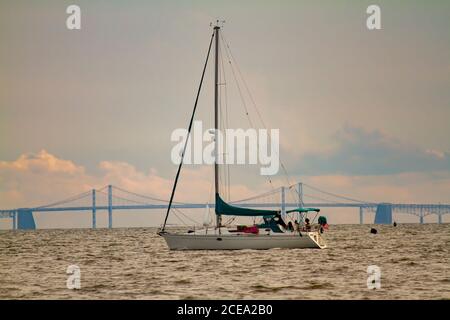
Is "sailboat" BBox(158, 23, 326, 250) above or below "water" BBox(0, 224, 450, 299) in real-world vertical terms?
above

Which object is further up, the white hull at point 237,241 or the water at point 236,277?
the white hull at point 237,241

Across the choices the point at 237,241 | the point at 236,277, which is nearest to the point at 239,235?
the point at 237,241

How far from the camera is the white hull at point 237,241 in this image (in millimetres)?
53594

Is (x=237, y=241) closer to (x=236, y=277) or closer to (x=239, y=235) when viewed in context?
(x=239, y=235)

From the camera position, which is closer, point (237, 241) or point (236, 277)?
point (236, 277)

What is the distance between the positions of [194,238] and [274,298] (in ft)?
76.6

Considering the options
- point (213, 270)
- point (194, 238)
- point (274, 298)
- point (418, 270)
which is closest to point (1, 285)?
point (213, 270)

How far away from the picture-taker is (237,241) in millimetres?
53594

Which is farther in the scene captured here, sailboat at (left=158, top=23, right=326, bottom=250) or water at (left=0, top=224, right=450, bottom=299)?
sailboat at (left=158, top=23, right=326, bottom=250)

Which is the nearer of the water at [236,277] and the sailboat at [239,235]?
the water at [236,277]

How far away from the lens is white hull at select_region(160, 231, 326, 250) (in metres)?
53.6
